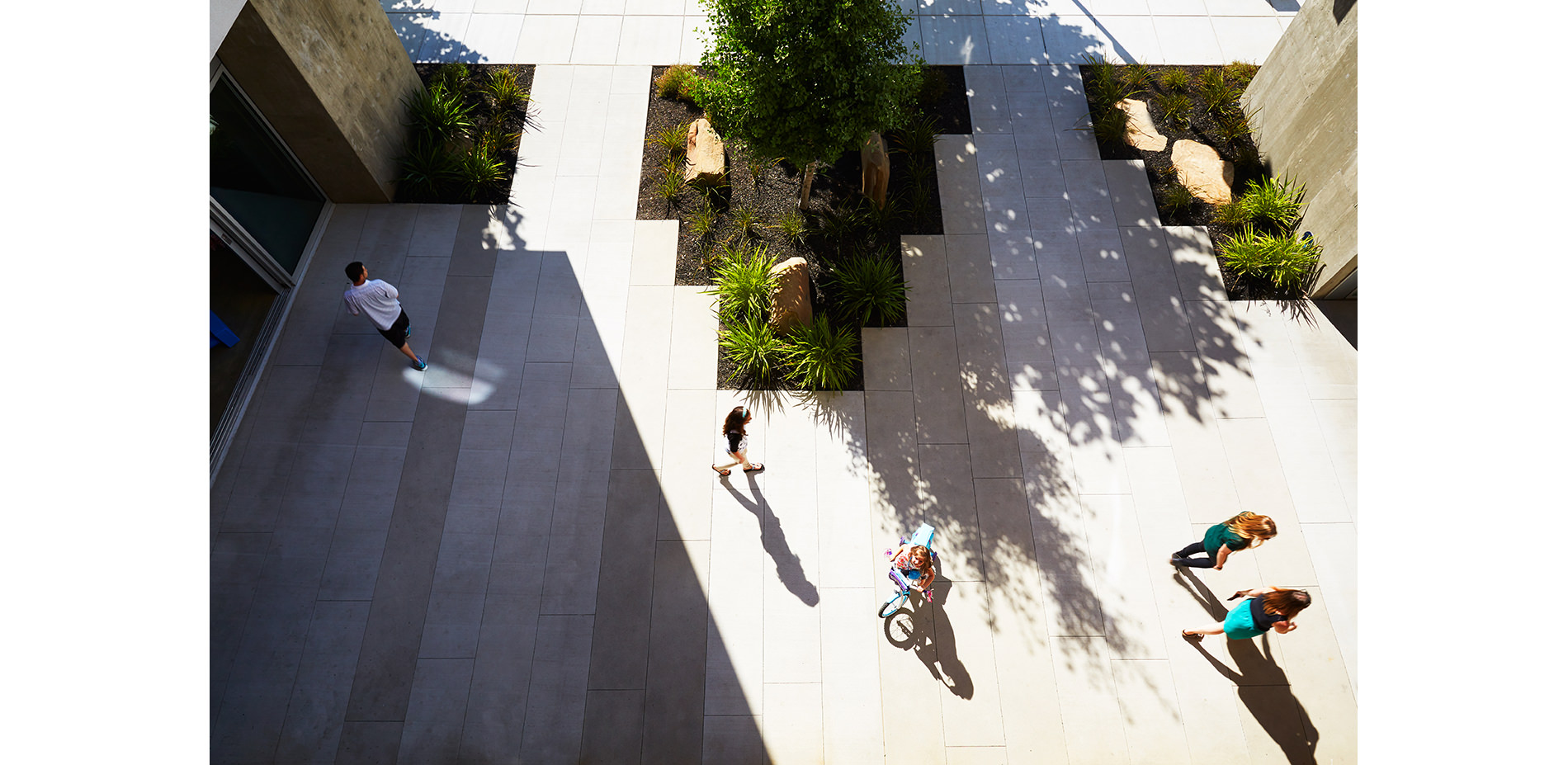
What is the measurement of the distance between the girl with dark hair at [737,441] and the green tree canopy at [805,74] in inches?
109

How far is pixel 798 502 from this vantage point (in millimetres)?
6980

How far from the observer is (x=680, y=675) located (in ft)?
20.3

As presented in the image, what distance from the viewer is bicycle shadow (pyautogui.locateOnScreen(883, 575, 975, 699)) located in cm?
618

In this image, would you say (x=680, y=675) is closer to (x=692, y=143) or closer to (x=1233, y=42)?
(x=692, y=143)

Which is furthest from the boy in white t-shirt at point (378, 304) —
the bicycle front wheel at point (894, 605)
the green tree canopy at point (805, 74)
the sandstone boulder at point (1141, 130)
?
the sandstone boulder at point (1141, 130)

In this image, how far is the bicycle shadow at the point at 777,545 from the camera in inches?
258

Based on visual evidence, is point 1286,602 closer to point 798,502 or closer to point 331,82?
point 798,502

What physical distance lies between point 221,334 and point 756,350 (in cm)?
589

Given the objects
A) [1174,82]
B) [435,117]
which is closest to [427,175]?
[435,117]
